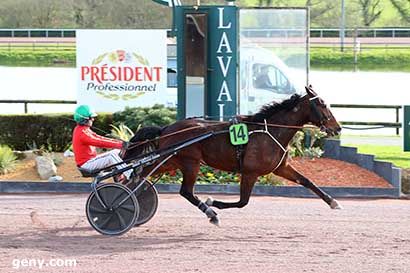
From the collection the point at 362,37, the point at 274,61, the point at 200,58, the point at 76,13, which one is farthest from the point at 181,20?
the point at 362,37

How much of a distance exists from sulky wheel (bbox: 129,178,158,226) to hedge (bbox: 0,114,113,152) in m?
6.24

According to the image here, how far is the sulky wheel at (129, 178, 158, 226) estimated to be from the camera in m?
11.4

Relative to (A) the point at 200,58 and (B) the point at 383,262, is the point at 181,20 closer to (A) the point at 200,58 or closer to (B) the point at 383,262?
(A) the point at 200,58

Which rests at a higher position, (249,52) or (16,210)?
(249,52)

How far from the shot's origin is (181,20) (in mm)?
15969

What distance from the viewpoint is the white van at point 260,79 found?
54.8 feet

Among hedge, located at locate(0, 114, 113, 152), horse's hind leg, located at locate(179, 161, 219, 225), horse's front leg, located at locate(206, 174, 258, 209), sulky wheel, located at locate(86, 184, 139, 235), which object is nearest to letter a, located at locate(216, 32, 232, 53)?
hedge, located at locate(0, 114, 113, 152)

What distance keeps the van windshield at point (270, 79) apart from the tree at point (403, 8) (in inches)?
1643

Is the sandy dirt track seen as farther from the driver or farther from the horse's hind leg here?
the driver

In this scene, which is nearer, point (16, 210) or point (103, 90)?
point (16, 210)

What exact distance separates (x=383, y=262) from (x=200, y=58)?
24.0 ft

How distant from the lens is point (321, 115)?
11344 millimetres

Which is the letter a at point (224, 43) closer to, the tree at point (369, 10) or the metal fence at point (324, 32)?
the metal fence at point (324, 32)

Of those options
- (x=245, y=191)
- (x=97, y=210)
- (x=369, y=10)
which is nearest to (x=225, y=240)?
(x=245, y=191)
